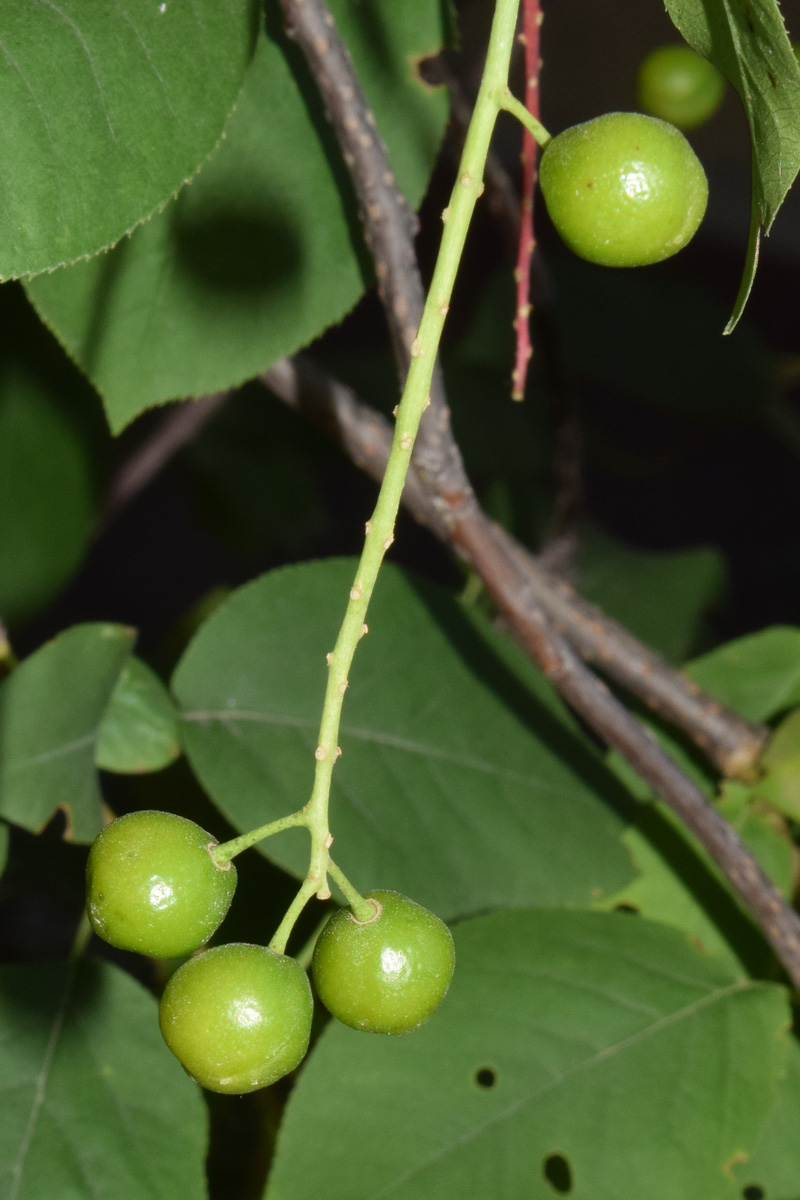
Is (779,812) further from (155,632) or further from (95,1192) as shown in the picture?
(155,632)

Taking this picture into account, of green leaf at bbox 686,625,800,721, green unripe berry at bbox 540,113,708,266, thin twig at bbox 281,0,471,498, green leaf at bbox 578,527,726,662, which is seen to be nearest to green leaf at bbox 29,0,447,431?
thin twig at bbox 281,0,471,498

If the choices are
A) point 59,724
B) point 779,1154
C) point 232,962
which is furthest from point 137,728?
point 779,1154

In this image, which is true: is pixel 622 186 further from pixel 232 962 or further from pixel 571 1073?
pixel 571 1073

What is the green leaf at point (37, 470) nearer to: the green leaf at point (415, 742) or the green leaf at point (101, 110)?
the green leaf at point (415, 742)

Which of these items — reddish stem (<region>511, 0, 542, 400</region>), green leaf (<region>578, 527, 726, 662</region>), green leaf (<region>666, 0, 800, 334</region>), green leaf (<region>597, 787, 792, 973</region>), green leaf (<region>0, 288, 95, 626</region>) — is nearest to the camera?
green leaf (<region>666, 0, 800, 334</region>)

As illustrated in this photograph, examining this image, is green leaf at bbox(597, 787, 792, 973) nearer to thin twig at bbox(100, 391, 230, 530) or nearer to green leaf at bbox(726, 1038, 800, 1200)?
green leaf at bbox(726, 1038, 800, 1200)
